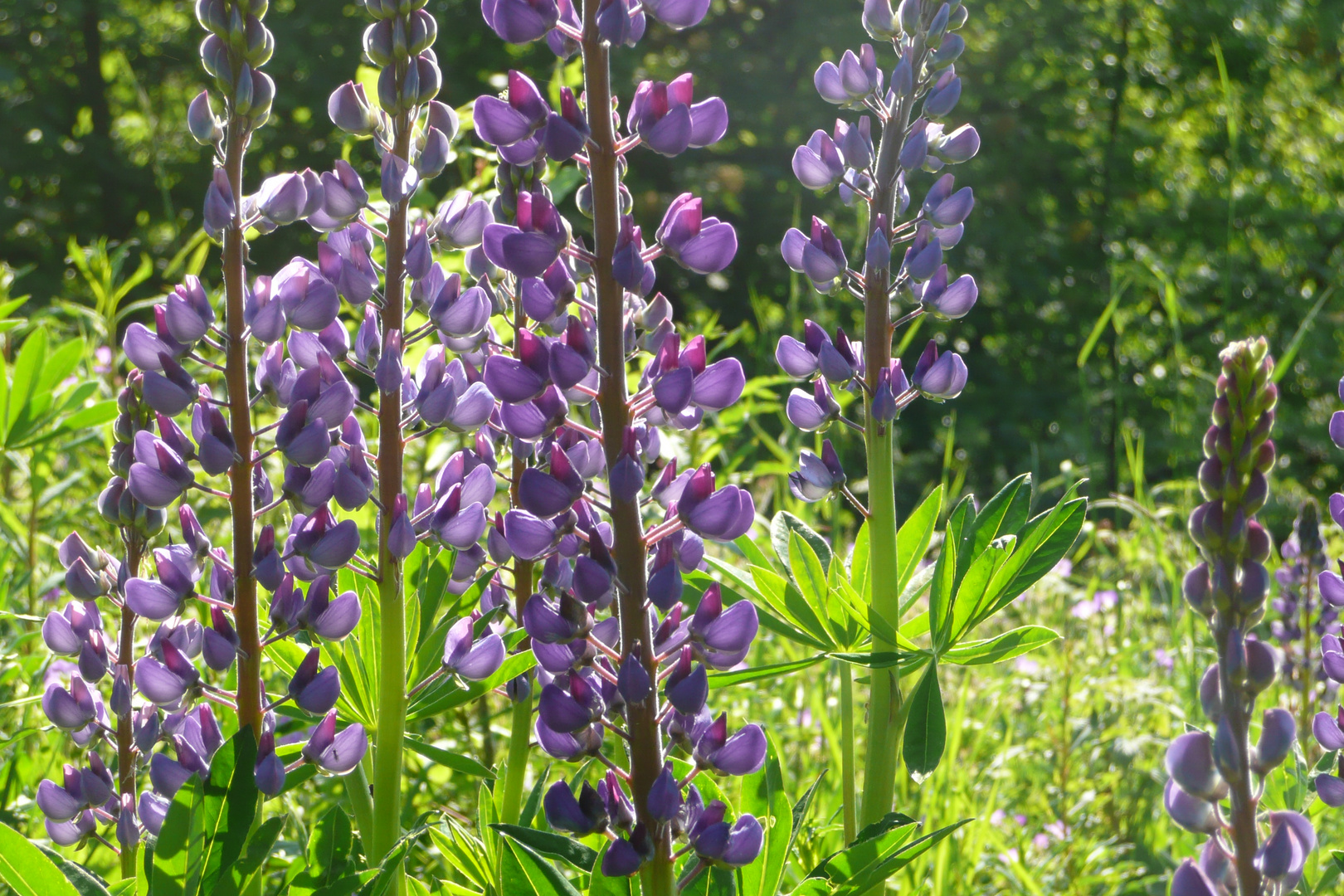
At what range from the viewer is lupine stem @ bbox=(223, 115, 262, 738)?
4.33 feet

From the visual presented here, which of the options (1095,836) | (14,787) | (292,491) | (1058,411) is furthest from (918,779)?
(1058,411)

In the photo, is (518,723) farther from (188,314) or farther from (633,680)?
(188,314)

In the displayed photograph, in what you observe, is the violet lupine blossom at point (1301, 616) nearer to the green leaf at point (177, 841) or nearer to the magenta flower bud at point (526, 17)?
the magenta flower bud at point (526, 17)

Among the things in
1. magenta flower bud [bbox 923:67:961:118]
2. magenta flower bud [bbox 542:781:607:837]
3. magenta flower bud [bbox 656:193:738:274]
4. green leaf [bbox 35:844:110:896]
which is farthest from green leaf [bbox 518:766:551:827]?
magenta flower bud [bbox 923:67:961:118]

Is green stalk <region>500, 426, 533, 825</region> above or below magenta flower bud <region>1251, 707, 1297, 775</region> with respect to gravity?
below

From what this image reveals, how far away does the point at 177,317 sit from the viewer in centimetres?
130

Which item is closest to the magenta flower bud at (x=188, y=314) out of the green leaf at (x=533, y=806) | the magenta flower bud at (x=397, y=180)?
the magenta flower bud at (x=397, y=180)

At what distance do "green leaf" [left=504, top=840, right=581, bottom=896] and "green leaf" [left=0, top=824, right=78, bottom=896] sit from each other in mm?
464

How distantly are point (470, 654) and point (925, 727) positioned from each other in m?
0.60

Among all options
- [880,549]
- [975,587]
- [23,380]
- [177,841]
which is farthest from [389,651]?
[23,380]

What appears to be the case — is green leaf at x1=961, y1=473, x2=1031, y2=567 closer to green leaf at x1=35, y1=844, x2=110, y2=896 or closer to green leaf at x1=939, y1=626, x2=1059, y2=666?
green leaf at x1=939, y1=626, x2=1059, y2=666

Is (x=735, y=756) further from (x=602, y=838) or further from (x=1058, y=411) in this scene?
(x=1058, y=411)

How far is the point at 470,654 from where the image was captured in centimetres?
137

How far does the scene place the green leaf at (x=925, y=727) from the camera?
1.46 m
